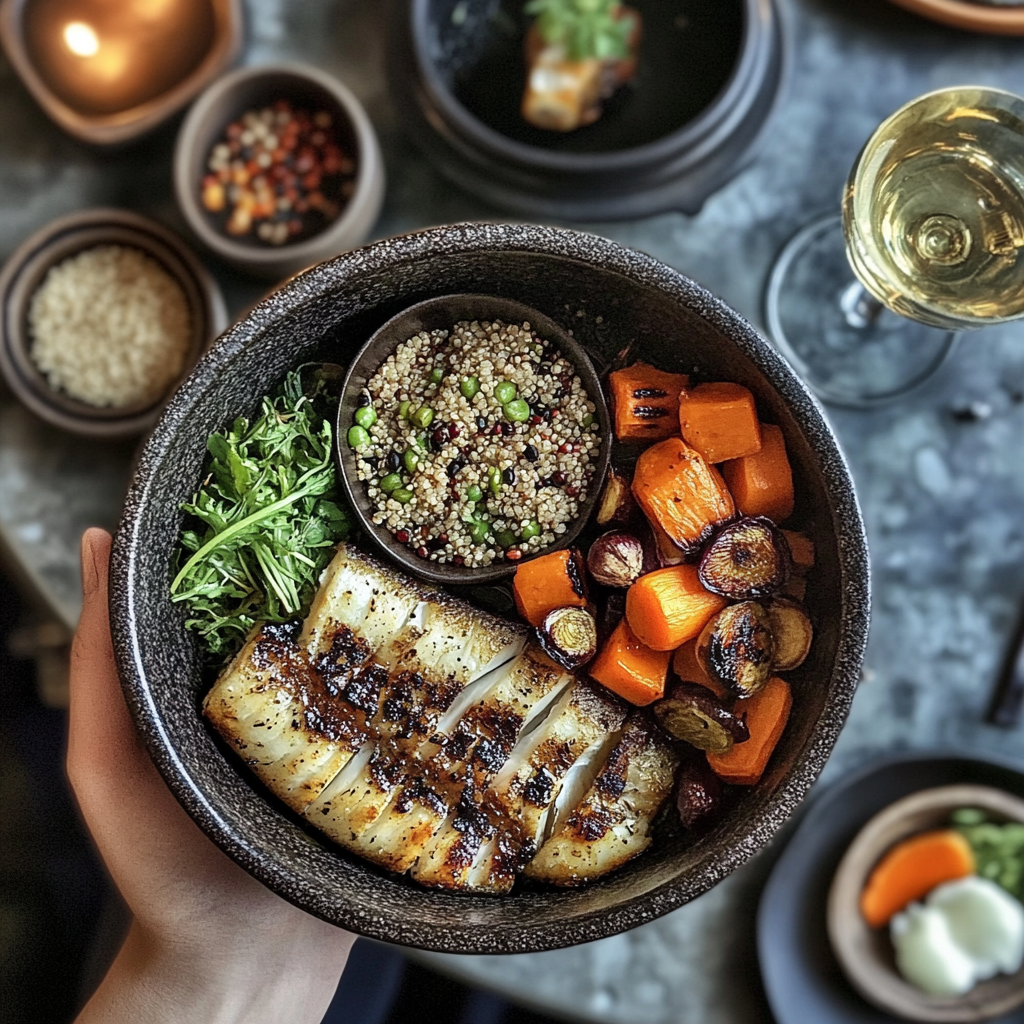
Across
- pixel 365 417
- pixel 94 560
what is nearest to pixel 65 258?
pixel 94 560

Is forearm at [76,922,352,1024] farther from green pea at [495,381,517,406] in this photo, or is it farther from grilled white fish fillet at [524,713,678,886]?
→ green pea at [495,381,517,406]

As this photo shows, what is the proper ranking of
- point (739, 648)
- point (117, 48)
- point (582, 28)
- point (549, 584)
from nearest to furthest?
1. point (739, 648)
2. point (549, 584)
3. point (582, 28)
4. point (117, 48)

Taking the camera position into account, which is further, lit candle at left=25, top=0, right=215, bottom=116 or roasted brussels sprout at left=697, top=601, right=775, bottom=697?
lit candle at left=25, top=0, right=215, bottom=116

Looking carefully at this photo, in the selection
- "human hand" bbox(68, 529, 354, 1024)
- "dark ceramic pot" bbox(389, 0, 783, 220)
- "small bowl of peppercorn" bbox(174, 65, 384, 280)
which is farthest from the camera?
"small bowl of peppercorn" bbox(174, 65, 384, 280)

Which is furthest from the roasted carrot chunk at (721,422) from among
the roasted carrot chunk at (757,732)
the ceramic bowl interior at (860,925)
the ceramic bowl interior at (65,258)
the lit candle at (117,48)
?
the lit candle at (117,48)

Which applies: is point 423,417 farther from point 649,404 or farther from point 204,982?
point 204,982

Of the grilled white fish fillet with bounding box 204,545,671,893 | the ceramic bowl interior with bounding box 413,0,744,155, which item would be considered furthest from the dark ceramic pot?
the grilled white fish fillet with bounding box 204,545,671,893
